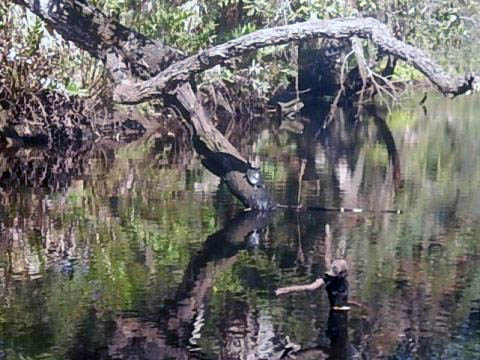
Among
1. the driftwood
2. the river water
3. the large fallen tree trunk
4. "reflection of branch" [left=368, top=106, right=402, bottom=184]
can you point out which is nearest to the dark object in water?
the driftwood

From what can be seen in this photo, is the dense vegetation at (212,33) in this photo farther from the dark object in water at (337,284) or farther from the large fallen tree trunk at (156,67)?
A: the dark object in water at (337,284)

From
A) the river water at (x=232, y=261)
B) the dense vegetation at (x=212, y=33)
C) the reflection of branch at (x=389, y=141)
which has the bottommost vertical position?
the river water at (x=232, y=261)

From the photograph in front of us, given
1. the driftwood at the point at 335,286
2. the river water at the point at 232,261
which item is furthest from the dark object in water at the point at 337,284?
the river water at the point at 232,261

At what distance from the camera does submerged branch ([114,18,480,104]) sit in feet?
32.6

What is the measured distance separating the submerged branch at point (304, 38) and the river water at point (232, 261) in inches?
58.9

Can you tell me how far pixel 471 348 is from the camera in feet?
22.1

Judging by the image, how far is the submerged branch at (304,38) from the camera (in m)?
9.94

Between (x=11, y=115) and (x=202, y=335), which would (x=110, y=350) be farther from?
(x=11, y=115)

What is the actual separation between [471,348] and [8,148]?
14090 mm

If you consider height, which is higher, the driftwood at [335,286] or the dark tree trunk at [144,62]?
the dark tree trunk at [144,62]

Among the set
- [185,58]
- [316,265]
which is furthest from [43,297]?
[185,58]

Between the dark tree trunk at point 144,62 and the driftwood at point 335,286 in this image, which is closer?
the driftwood at point 335,286

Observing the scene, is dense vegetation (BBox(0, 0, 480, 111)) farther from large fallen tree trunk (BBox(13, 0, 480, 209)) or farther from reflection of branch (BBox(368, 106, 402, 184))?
large fallen tree trunk (BBox(13, 0, 480, 209))

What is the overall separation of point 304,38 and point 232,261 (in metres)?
2.81
